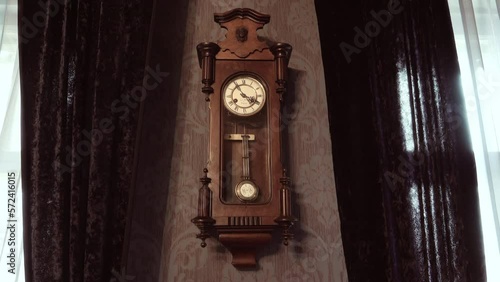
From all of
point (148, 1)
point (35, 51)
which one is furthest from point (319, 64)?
point (35, 51)

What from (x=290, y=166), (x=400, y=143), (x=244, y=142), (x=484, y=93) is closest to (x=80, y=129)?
(x=244, y=142)

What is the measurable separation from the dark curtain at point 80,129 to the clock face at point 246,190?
10.2 inches

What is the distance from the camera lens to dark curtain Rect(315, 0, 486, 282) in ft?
4.05

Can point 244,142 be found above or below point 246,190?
above

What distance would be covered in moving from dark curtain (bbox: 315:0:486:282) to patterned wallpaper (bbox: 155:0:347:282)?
0.24 ft

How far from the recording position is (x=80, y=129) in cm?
125

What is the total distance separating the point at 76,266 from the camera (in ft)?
3.83

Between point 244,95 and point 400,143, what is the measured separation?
1.32ft

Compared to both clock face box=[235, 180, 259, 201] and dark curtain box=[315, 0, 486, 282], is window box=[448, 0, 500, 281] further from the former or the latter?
clock face box=[235, 180, 259, 201]

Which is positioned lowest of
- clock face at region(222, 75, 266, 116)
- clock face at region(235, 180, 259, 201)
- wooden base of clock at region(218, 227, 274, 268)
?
wooden base of clock at region(218, 227, 274, 268)

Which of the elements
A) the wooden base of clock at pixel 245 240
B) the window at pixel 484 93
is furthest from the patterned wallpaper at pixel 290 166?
the window at pixel 484 93

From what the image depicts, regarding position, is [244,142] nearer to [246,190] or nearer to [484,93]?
[246,190]

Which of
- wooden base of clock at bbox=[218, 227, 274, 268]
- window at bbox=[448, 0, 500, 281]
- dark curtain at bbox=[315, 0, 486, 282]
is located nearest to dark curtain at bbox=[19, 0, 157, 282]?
wooden base of clock at bbox=[218, 227, 274, 268]

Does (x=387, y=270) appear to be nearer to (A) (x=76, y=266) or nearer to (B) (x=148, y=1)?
(A) (x=76, y=266)
